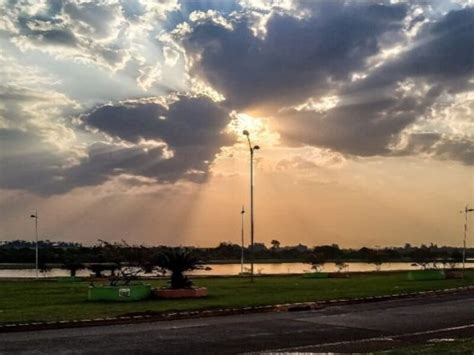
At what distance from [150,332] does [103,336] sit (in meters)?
1.10

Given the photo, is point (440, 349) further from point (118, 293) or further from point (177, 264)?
point (177, 264)

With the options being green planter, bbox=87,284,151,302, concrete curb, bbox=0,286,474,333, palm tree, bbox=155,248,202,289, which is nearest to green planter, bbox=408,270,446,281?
concrete curb, bbox=0,286,474,333

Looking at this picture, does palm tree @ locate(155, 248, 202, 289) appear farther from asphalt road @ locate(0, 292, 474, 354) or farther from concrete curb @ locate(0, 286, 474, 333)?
asphalt road @ locate(0, 292, 474, 354)

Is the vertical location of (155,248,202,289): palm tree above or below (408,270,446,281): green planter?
above

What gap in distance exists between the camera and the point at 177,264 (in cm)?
2373

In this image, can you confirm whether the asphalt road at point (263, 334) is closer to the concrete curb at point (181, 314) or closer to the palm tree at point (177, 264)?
the concrete curb at point (181, 314)

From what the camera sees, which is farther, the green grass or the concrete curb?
the concrete curb

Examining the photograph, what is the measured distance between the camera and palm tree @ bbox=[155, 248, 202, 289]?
77.7 ft

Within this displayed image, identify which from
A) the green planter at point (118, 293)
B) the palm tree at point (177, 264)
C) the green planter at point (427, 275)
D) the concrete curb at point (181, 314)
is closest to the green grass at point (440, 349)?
the concrete curb at point (181, 314)

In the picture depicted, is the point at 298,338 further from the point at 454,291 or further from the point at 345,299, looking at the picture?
the point at 454,291

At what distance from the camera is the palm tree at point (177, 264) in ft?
77.7

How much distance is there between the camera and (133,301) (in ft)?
69.0

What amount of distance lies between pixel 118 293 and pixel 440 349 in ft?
→ 42.6

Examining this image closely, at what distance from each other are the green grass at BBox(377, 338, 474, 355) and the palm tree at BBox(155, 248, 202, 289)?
1345 cm
